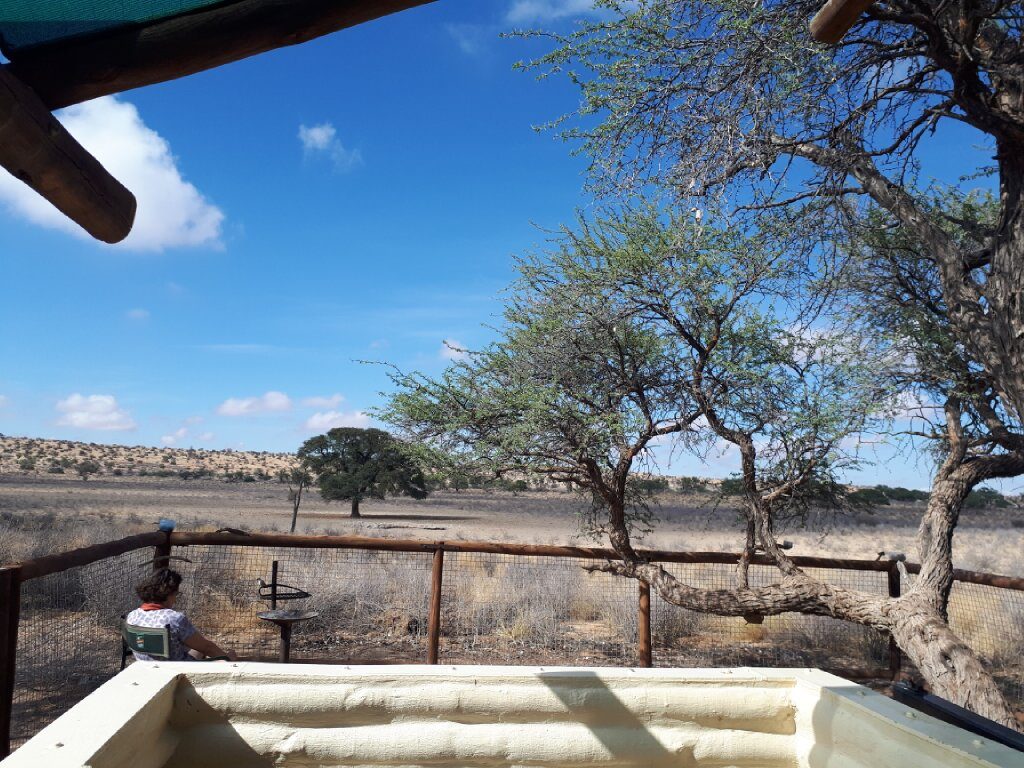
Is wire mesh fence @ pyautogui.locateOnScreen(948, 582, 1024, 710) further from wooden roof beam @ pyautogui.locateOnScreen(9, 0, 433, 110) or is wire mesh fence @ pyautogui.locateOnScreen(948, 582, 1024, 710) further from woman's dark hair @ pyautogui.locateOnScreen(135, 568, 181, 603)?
wooden roof beam @ pyautogui.locateOnScreen(9, 0, 433, 110)

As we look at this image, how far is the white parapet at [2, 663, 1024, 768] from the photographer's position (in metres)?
3.14

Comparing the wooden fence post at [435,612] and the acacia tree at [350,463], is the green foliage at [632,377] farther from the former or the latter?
the acacia tree at [350,463]

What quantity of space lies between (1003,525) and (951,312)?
142 ft

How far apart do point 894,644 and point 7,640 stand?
7.36 meters

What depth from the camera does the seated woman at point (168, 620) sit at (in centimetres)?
469

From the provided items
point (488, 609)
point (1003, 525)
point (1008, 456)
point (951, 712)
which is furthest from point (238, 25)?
point (1003, 525)

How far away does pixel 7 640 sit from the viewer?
184 inches

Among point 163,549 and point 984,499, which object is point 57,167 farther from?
point 984,499

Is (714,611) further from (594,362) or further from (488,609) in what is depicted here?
(488,609)

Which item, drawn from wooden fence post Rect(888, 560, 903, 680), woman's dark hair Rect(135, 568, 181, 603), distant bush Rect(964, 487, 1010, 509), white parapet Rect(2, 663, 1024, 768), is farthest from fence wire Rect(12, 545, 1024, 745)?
distant bush Rect(964, 487, 1010, 509)

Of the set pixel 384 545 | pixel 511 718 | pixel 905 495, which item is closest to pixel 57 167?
pixel 511 718

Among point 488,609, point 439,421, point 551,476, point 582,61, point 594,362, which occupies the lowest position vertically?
point 488,609

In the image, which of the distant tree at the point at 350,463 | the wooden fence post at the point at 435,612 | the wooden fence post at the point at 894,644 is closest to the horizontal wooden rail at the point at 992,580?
the wooden fence post at the point at 894,644

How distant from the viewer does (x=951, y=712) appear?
315cm
